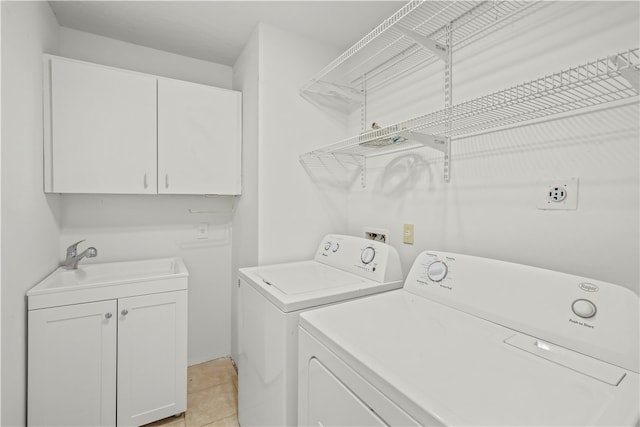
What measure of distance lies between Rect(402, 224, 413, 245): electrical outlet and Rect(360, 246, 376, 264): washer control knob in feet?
0.85

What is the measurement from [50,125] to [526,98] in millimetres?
2444

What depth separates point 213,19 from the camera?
1.94 m

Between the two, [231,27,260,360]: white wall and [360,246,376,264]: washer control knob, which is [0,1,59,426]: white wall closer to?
[231,27,260,360]: white wall

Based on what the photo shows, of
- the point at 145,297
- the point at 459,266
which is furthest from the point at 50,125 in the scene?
the point at 459,266

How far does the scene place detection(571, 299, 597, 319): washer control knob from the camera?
0.88 meters

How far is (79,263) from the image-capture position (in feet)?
6.89

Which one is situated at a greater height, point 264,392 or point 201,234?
point 201,234

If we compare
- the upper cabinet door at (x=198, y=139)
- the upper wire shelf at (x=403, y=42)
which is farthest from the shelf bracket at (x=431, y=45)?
the upper cabinet door at (x=198, y=139)

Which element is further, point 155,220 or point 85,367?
point 155,220

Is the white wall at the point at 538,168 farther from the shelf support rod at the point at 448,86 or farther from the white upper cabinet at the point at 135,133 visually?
the white upper cabinet at the point at 135,133

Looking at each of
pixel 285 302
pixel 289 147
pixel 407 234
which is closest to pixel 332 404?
pixel 285 302

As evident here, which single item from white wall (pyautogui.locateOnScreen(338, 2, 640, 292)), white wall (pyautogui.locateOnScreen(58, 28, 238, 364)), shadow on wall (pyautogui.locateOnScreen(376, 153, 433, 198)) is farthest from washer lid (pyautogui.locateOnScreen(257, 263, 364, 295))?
white wall (pyautogui.locateOnScreen(58, 28, 238, 364))

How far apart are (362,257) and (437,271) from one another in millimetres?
469

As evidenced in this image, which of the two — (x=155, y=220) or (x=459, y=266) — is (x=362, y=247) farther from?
(x=155, y=220)
